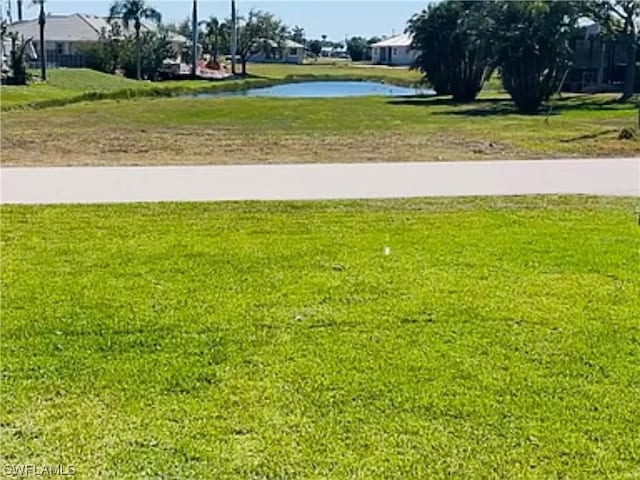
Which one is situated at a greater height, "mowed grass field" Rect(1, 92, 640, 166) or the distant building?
the distant building

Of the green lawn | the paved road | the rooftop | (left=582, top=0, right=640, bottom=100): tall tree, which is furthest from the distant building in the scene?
the rooftop

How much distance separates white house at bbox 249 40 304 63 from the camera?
3264 inches

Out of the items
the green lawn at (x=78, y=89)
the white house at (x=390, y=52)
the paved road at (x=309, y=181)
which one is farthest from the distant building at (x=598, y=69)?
the white house at (x=390, y=52)

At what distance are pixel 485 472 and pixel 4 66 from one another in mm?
37811

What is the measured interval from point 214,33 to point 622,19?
4744 cm

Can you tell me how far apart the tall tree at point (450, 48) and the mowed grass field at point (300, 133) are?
6501 mm

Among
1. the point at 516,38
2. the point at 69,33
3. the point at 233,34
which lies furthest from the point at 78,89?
the point at 233,34

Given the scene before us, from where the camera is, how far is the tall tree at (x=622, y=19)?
30562 millimetres

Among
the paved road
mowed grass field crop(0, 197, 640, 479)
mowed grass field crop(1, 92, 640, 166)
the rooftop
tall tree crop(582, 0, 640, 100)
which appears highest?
the rooftop

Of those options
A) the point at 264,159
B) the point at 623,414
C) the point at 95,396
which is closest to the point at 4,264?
the point at 95,396

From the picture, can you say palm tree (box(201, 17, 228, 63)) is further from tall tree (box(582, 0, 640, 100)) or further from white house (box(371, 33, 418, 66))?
tall tree (box(582, 0, 640, 100))

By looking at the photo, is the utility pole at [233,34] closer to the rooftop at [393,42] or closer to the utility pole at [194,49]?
the utility pole at [194,49]

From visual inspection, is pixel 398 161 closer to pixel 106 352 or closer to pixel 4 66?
pixel 106 352

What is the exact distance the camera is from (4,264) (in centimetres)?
573
